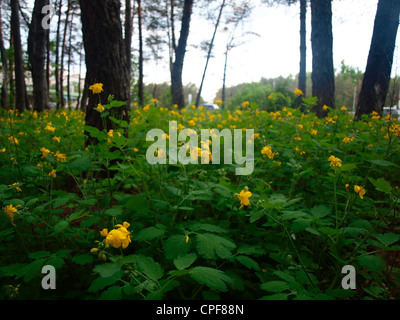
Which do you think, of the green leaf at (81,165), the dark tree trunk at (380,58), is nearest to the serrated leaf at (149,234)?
the green leaf at (81,165)

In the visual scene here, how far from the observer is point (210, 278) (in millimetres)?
923

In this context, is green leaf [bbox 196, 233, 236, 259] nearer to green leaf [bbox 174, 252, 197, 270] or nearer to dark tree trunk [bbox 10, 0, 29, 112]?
green leaf [bbox 174, 252, 197, 270]

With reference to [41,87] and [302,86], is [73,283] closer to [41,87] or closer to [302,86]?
[41,87]

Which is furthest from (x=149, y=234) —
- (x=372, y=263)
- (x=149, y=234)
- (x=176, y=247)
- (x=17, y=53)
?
(x=17, y=53)

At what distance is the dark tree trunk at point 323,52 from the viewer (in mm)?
5516

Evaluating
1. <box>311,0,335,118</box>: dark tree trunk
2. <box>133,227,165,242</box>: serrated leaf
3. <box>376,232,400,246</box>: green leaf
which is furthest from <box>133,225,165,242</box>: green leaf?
<box>311,0,335,118</box>: dark tree trunk

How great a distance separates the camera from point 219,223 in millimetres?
1827

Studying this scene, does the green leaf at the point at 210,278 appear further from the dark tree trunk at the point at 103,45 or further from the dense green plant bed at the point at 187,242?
the dark tree trunk at the point at 103,45

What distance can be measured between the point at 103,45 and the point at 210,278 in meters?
2.94

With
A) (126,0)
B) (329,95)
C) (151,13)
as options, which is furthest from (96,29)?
(151,13)

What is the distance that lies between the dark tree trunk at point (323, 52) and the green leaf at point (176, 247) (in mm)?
5322

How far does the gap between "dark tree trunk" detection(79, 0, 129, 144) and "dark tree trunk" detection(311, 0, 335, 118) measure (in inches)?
176

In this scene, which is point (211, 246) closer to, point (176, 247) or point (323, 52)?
point (176, 247)
